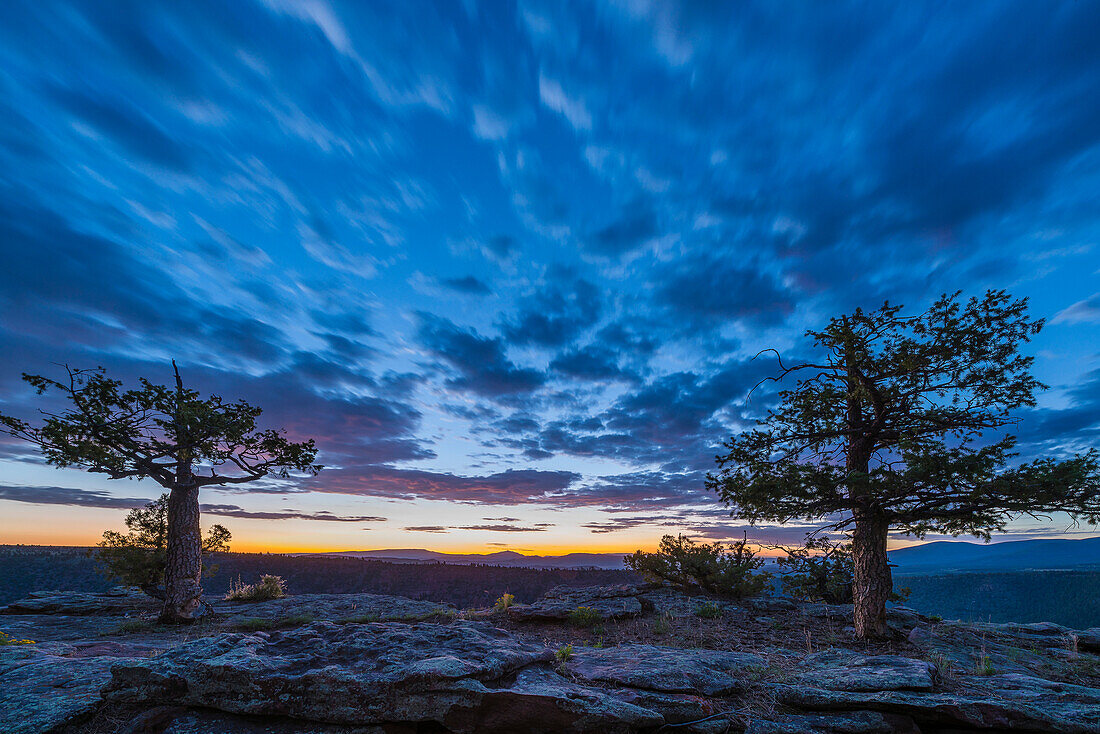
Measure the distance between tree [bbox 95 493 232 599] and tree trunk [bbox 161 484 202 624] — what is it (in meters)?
6.61

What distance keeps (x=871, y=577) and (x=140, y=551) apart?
1187 inches

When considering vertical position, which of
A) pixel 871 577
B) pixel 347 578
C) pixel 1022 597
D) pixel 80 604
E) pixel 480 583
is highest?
pixel 871 577

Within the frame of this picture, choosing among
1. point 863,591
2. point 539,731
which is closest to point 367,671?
point 539,731

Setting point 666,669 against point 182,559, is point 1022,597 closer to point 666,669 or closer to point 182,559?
point 666,669

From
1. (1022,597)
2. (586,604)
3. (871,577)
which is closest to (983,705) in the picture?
(871,577)

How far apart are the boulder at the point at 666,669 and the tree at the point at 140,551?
21.6 meters

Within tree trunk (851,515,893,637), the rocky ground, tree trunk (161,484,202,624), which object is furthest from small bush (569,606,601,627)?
tree trunk (161,484,202,624)

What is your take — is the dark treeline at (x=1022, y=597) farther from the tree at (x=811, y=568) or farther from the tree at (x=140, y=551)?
the tree at (x=140, y=551)

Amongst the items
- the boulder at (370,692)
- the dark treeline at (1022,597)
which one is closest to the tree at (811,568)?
the boulder at (370,692)

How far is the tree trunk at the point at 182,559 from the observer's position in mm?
14969

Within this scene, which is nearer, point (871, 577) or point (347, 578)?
point (871, 577)

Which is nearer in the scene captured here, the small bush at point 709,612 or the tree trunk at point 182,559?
the small bush at point 709,612

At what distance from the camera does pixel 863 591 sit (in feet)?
35.2

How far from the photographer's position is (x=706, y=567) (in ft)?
60.4
